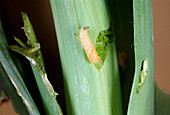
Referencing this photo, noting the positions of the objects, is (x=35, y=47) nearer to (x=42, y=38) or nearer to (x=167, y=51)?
(x=42, y=38)

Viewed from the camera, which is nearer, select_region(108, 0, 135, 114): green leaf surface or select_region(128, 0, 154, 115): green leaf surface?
select_region(128, 0, 154, 115): green leaf surface

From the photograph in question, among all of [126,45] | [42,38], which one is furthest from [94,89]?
[42,38]

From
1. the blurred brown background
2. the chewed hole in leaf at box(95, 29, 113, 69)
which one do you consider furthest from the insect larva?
the blurred brown background

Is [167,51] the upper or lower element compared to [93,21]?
lower

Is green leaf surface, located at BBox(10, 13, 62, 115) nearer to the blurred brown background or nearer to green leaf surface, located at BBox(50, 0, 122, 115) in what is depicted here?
green leaf surface, located at BBox(50, 0, 122, 115)

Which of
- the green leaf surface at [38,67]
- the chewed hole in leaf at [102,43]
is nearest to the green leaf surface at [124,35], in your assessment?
the chewed hole in leaf at [102,43]

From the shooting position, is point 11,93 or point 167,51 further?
point 167,51
